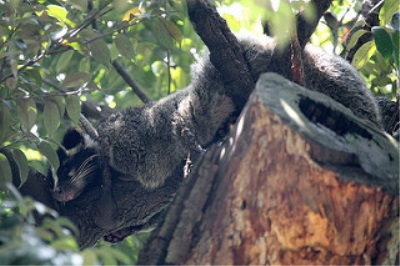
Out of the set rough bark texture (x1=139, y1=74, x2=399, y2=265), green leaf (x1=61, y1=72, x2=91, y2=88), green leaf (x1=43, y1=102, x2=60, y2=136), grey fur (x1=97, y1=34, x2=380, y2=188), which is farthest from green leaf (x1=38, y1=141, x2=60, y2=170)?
rough bark texture (x1=139, y1=74, x2=399, y2=265)

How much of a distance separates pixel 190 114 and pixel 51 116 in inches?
52.1

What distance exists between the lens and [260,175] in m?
2.67

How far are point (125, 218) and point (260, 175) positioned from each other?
2.73 meters

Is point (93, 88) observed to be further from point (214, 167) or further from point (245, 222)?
point (245, 222)

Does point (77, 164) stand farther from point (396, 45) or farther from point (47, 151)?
point (396, 45)

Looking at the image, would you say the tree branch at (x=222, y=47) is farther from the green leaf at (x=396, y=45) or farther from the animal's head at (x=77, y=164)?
the animal's head at (x=77, y=164)

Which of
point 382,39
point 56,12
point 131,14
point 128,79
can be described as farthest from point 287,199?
point 128,79

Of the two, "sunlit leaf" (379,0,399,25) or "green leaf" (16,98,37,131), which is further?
"sunlit leaf" (379,0,399,25)

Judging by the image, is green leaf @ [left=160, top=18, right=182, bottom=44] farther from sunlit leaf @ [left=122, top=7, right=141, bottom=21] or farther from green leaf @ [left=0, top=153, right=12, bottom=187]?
green leaf @ [left=0, top=153, right=12, bottom=187]

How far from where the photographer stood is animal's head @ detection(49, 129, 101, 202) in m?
5.31

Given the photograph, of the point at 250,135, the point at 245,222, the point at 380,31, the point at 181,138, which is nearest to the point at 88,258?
the point at 245,222

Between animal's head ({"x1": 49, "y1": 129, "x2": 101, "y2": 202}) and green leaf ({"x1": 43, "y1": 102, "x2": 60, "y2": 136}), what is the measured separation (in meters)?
1.15

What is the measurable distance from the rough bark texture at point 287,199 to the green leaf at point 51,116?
5.46 feet

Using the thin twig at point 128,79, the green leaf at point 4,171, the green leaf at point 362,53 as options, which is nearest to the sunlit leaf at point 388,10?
the green leaf at point 362,53
